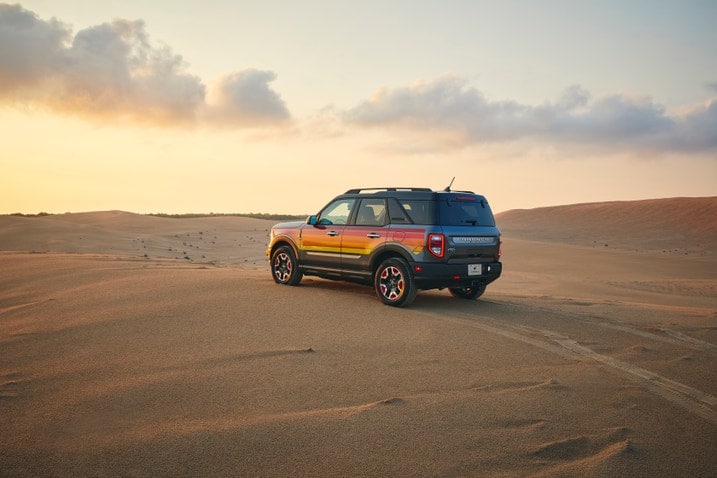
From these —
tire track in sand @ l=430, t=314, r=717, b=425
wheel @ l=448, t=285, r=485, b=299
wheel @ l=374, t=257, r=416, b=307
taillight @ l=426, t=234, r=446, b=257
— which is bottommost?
tire track in sand @ l=430, t=314, r=717, b=425

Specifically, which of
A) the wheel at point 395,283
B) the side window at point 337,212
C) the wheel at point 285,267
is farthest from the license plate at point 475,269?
the wheel at point 285,267

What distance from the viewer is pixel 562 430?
4621mm

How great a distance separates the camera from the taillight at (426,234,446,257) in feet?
29.7

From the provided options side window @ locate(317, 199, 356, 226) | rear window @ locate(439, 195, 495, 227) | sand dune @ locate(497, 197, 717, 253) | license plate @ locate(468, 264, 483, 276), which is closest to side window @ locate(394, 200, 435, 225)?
rear window @ locate(439, 195, 495, 227)

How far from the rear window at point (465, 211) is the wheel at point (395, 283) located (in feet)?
3.26

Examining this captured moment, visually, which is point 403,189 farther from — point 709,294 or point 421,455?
point 709,294

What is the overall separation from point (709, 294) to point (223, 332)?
46.9 ft

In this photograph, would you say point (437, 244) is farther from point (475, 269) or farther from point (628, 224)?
point (628, 224)

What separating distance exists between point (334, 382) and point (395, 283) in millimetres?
4010

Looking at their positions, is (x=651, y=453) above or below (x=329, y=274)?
below

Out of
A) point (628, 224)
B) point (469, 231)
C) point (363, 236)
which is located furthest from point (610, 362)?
point (628, 224)

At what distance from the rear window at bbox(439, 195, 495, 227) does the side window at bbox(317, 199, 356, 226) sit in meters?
1.91

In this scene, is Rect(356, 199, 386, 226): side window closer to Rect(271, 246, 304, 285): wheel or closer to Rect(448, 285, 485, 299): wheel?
Rect(271, 246, 304, 285): wheel

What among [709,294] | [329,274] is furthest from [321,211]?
[709,294]
